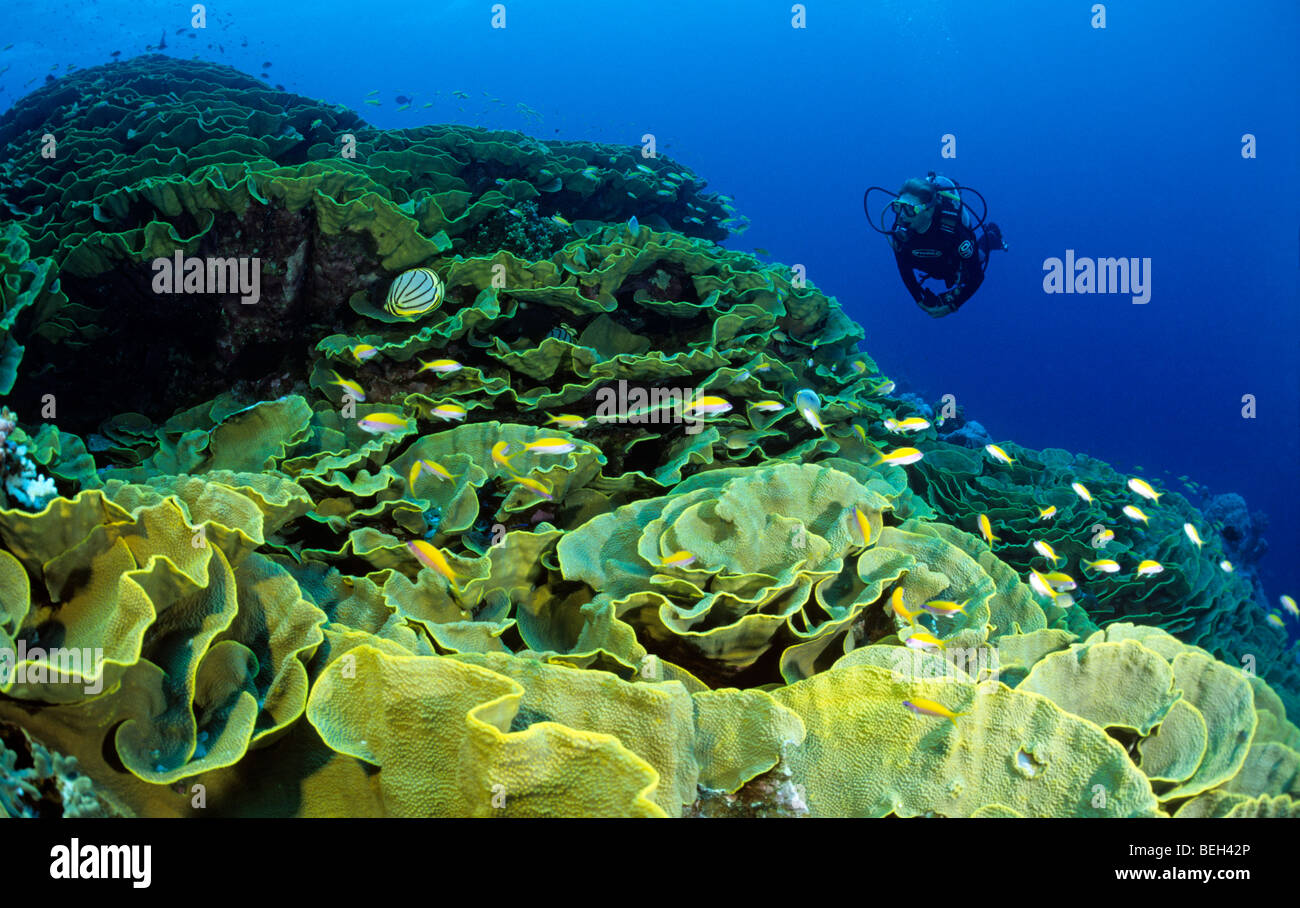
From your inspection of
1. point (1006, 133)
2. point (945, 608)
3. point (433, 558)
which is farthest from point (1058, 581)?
point (1006, 133)

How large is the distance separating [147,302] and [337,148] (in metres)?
3.68

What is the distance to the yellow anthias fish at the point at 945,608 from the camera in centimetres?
290

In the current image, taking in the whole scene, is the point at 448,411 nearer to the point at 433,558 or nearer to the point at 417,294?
the point at 417,294

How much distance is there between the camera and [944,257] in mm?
7547

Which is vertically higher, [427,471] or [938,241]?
[938,241]

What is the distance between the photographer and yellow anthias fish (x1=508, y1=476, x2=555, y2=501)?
3430mm

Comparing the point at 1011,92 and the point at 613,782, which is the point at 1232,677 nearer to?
the point at 613,782

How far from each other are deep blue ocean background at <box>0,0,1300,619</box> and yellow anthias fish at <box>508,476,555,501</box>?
80004 mm

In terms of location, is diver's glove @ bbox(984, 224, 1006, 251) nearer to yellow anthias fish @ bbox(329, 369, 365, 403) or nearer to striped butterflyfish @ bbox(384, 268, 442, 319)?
striped butterflyfish @ bbox(384, 268, 442, 319)

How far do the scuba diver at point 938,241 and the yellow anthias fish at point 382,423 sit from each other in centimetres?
618

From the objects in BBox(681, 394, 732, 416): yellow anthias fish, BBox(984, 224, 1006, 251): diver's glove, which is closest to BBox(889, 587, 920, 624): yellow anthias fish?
BBox(681, 394, 732, 416): yellow anthias fish

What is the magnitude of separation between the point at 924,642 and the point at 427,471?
2708 mm
